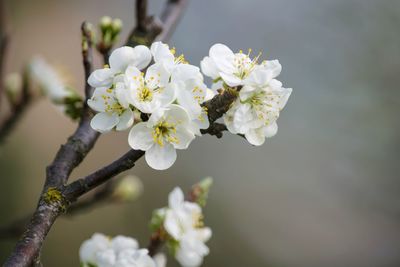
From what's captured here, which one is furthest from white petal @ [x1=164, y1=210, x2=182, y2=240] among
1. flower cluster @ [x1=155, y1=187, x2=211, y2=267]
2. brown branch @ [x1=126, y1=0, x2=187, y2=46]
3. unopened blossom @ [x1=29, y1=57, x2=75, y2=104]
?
unopened blossom @ [x1=29, y1=57, x2=75, y2=104]

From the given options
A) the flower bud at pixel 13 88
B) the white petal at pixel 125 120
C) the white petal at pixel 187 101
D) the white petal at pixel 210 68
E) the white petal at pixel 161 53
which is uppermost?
the flower bud at pixel 13 88

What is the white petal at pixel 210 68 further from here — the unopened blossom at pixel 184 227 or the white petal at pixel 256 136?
the unopened blossom at pixel 184 227

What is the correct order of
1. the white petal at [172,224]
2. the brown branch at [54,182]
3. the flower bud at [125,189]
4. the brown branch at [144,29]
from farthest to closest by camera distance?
the flower bud at [125,189] → the brown branch at [144,29] → the white petal at [172,224] → the brown branch at [54,182]

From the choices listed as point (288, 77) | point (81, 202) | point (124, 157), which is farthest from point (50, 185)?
point (288, 77)

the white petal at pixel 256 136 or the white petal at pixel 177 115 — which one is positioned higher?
the white petal at pixel 256 136

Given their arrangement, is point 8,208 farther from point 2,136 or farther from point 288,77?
point 288,77

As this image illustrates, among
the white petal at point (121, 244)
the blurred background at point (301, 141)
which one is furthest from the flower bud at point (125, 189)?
the blurred background at point (301, 141)
